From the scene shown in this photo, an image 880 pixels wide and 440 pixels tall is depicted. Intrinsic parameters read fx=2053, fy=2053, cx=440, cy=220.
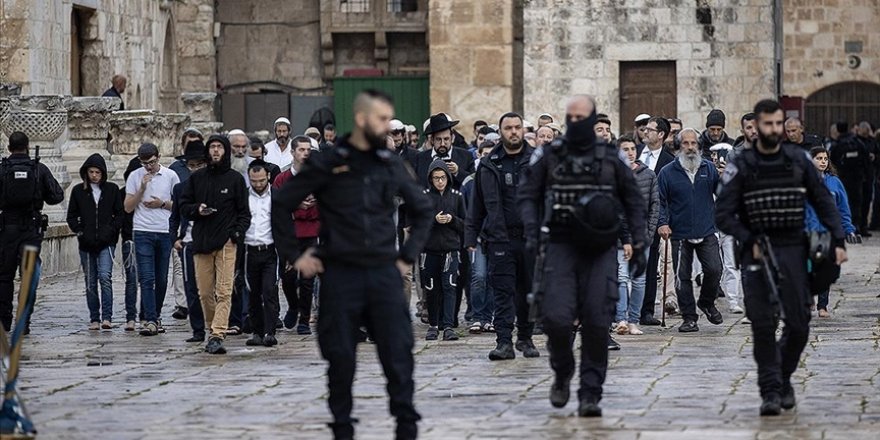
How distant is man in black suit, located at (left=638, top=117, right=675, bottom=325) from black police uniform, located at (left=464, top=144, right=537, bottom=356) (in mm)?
2680

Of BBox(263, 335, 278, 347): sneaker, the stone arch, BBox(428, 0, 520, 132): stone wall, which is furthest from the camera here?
the stone arch

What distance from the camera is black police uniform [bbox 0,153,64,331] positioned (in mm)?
16703

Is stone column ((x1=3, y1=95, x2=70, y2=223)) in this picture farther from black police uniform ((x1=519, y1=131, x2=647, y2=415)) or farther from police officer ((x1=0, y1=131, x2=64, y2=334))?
black police uniform ((x1=519, y1=131, x2=647, y2=415))

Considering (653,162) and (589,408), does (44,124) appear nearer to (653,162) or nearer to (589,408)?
(653,162)

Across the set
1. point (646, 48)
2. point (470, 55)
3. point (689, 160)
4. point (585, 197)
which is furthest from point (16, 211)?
point (646, 48)

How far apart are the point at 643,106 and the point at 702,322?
1495cm

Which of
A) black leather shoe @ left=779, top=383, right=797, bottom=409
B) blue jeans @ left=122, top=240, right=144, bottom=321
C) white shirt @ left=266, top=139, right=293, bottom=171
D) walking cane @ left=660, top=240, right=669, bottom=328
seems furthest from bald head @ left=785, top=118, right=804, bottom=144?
black leather shoe @ left=779, top=383, right=797, bottom=409

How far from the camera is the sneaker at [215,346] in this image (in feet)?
51.2

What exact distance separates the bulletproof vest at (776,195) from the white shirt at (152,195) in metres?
7.13

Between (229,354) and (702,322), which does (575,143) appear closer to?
(229,354)

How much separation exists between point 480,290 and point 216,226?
260 cm

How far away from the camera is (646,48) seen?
107ft

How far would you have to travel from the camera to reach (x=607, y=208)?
11.8 meters

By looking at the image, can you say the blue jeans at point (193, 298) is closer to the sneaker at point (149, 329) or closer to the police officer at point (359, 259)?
the sneaker at point (149, 329)
